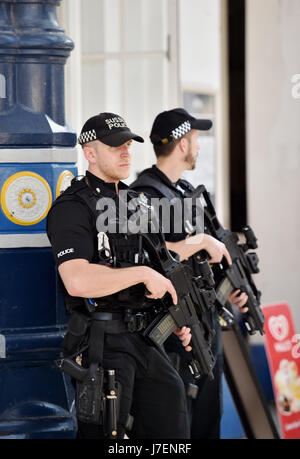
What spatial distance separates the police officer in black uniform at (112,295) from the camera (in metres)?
3.11

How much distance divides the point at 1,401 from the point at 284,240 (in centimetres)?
306

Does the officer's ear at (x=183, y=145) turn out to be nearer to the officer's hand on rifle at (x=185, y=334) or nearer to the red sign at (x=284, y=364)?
the officer's hand on rifle at (x=185, y=334)

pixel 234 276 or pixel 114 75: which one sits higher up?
pixel 114 75

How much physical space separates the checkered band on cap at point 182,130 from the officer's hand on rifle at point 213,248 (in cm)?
46

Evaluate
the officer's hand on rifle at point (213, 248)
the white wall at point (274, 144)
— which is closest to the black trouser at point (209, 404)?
the officer's hand on rifle at point (213, 248)

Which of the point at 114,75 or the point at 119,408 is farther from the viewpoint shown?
the point at 114,75

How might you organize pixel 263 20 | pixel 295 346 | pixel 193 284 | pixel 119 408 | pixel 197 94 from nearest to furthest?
pixel 119 408 < pixel 193 284 < pixel 295 346 < pixel 263 20 < pixel 197 94

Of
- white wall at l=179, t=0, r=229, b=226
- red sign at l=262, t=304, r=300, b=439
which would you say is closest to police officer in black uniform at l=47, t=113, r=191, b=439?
red sign at l=262, t=304, r=300, b=439

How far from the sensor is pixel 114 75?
532 centimetres

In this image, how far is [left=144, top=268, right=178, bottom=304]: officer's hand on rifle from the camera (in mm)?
3145

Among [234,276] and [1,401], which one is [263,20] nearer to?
[234,276]

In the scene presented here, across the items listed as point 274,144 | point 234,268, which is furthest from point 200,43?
point 234,268
